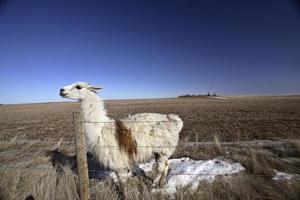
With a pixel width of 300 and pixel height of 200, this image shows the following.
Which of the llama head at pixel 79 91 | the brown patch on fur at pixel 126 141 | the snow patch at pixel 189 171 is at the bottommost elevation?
the snow patch at pixel 189 171

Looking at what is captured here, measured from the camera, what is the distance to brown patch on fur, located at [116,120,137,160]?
16.6ft

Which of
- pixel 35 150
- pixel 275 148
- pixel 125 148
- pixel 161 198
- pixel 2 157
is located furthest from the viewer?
pixel 35 150

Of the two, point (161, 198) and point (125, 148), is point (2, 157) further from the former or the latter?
point (161, 198)

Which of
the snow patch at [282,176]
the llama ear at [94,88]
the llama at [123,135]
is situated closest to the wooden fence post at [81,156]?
the llama at [123,135]

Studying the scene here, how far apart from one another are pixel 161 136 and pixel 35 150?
6.09 m

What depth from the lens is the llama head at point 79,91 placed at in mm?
5191

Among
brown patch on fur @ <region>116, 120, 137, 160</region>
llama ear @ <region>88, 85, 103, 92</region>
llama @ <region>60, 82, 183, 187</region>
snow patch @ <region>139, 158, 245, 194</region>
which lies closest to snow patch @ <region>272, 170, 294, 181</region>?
snow patch @ <region>139, 158, 245, 194</region>

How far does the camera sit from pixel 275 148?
328 inches

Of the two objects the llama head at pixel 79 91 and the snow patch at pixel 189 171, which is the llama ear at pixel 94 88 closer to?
the llama head at pixel 79 91

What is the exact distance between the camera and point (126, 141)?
511 cm

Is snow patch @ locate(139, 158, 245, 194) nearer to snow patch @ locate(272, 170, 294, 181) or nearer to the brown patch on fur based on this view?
snow patch @ locate(272, 170, 294, 181)

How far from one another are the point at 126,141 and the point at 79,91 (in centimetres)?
166

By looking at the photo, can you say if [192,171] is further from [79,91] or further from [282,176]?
[79,91]

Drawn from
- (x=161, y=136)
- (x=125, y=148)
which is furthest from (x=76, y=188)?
(x=161, y=136)
